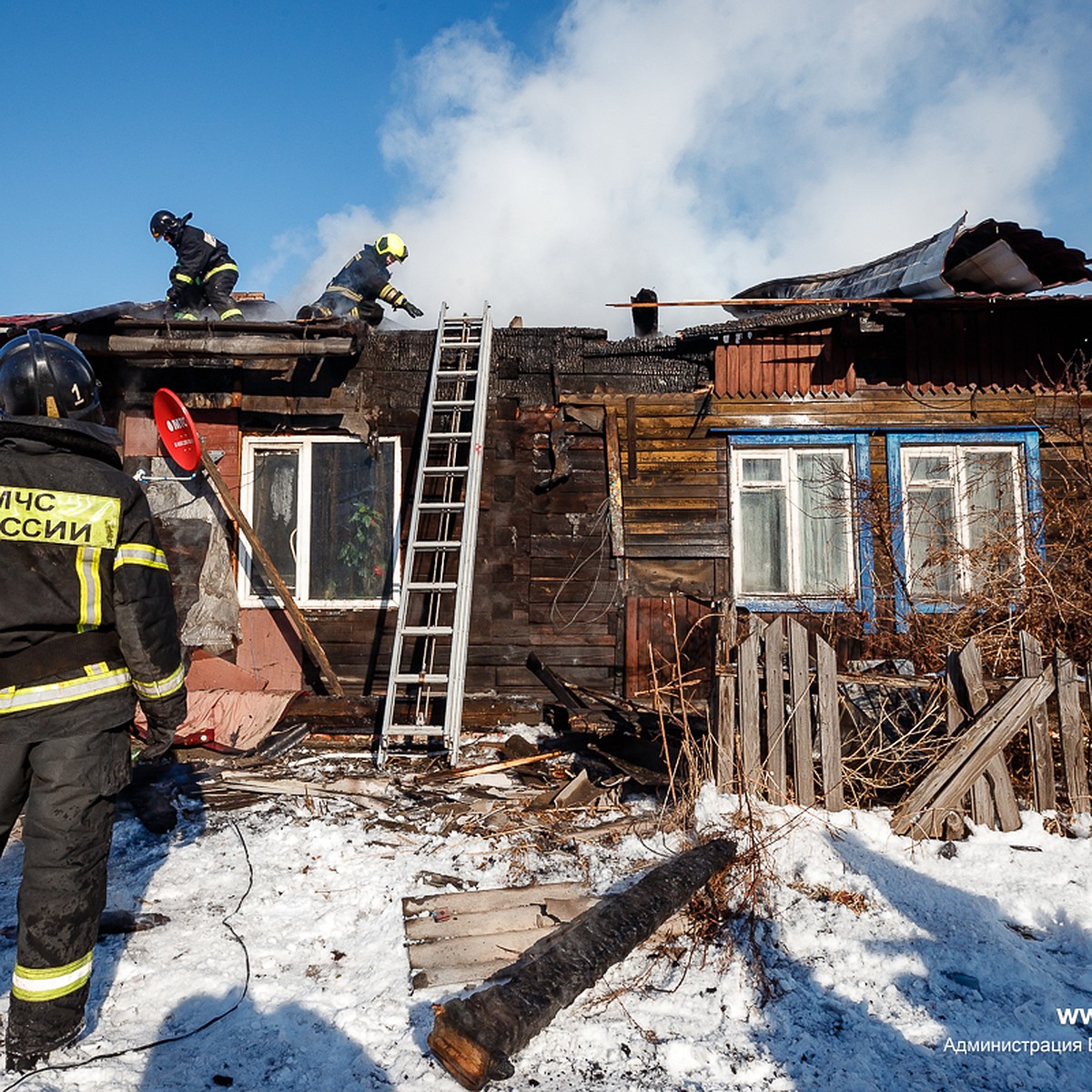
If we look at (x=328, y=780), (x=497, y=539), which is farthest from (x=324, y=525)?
(x=328, y=780)

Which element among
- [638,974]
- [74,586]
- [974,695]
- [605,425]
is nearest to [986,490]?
[605,425]

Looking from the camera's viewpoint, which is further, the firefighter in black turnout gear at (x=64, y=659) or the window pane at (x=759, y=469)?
the window pane at (x=759, y=469)

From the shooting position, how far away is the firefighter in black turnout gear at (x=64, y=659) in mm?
2557

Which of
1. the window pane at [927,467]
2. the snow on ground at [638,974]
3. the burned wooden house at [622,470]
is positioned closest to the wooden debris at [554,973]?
the snow on ground at [638,974]

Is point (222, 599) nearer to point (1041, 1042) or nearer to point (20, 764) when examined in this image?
point (20, 764)

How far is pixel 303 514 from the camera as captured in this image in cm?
775

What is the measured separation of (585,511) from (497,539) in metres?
0.87

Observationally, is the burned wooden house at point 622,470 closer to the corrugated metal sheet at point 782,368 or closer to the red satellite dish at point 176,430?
the corrugated metal sheet at point 782,368

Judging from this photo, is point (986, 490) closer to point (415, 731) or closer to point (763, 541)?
point (763, 541)

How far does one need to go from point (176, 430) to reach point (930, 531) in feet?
23.5

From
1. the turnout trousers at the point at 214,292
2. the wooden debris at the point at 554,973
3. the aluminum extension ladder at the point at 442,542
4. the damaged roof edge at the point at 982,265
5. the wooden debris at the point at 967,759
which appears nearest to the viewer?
the wooden debris at the point at 554,973

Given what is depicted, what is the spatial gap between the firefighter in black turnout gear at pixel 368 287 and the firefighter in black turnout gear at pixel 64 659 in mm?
6198

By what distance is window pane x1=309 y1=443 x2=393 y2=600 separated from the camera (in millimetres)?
7645

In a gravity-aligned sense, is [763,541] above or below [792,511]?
below
